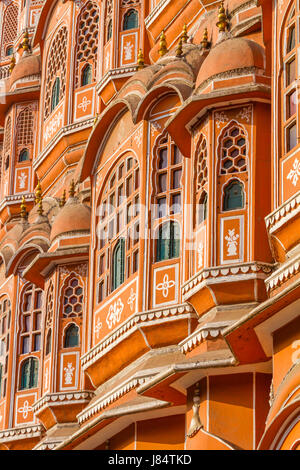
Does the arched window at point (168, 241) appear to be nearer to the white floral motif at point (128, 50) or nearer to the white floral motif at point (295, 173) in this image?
the white floral motif at point (295, 173)

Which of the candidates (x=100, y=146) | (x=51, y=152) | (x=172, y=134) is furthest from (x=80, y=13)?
(x=172, y=134)

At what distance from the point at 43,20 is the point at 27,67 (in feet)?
3.68

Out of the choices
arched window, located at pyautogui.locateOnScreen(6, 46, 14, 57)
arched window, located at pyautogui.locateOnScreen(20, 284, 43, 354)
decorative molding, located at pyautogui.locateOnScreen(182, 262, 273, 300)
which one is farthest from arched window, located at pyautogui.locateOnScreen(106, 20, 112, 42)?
arched window, located at pyautogui.locateOnScreen(6, 46, 14, 57)

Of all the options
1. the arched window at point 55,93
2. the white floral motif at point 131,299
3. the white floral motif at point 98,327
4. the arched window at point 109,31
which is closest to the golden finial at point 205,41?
the white floral motif at point 131,299

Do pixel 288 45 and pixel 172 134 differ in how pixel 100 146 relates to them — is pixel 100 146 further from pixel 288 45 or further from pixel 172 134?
pixel 288 45

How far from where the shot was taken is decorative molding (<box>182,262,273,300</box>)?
1691 centimetres

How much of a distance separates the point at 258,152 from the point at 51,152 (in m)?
9.40

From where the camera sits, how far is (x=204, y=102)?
58.4 feet

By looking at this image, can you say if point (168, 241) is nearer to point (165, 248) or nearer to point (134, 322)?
point (165, 248)

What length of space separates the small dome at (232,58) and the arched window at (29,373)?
7.66 m

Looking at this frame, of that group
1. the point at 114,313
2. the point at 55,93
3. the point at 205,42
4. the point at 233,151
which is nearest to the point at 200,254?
the point at 233,151

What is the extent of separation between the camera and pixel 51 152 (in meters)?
26.4

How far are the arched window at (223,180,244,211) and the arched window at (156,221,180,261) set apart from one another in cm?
130

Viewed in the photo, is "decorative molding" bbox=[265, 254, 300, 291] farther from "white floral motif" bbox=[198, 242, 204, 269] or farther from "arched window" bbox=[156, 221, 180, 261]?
"arched window" bbox=[156, 221, 180, 261]
